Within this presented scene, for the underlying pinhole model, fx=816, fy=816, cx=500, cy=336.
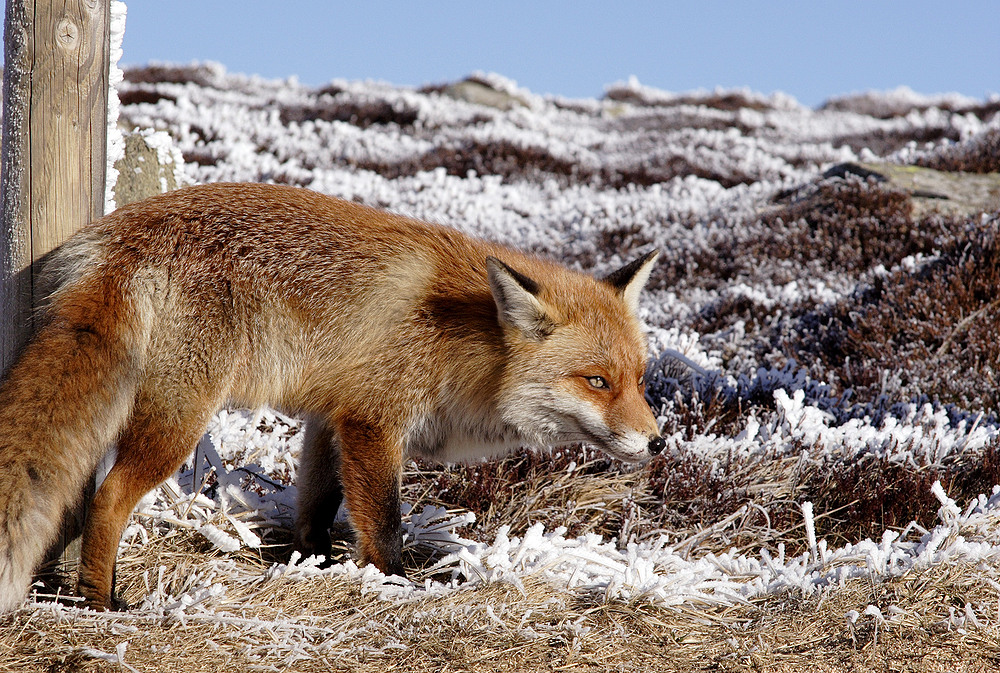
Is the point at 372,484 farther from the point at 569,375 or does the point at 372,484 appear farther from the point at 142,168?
the point at 142,168

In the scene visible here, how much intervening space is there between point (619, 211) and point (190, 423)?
10676mm

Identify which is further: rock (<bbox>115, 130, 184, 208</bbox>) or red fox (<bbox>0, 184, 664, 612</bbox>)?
rock (<bbox>115, 130, 184, 208</bbox>)

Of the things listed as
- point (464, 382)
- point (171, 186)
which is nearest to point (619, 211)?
point (171, 186)

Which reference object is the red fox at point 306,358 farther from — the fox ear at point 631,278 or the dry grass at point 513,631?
the dry grass at point 513,631

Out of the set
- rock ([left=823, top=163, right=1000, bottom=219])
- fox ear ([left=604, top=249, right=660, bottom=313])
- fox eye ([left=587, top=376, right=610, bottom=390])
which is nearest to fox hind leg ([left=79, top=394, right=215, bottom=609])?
fox eye ([left=587, top=376, right=610, bottom=390])

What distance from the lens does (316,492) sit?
4.12 metres

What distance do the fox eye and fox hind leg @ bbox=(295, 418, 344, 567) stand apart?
1.32 meters

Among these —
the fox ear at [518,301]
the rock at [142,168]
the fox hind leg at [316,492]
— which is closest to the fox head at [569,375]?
the fox ear at [518,301]

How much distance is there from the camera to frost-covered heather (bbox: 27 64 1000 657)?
3.97 m

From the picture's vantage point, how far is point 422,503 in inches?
194

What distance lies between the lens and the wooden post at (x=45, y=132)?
353cm

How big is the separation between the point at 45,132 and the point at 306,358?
149 centimetres

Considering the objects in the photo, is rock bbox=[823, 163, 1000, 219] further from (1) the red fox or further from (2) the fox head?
(1) the red fox

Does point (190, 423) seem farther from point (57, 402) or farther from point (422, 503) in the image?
point (422, 503)
